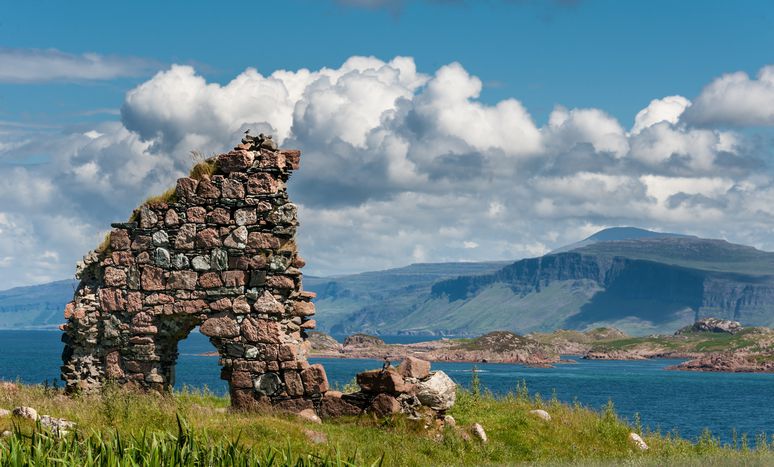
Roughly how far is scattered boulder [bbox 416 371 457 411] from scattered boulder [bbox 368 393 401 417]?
65cm

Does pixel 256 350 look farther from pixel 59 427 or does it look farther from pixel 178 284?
pixel 59 427

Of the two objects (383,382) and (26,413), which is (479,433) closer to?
(383,382)

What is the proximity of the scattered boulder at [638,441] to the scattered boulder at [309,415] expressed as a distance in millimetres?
7513

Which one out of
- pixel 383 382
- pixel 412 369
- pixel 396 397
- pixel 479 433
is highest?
pixel 412 369

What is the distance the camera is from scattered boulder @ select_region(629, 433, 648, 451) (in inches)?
856

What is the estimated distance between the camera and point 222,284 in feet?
72.2

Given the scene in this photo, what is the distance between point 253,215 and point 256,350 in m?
3.23

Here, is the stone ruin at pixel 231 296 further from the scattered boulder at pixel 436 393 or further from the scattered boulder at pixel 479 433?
the scattered boulder at pixel 479 433

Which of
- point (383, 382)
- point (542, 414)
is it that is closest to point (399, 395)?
point (383, 382)

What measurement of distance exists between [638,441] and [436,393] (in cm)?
515

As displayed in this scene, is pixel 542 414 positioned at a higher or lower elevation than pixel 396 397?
lower

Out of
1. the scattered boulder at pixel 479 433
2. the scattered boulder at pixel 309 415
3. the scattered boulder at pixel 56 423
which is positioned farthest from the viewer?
the scattered boulder at pixel 309 415

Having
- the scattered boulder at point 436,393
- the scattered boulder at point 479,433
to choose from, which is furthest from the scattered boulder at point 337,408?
the scattered boulder at point 479,433

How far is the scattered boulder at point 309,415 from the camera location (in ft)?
68.3
